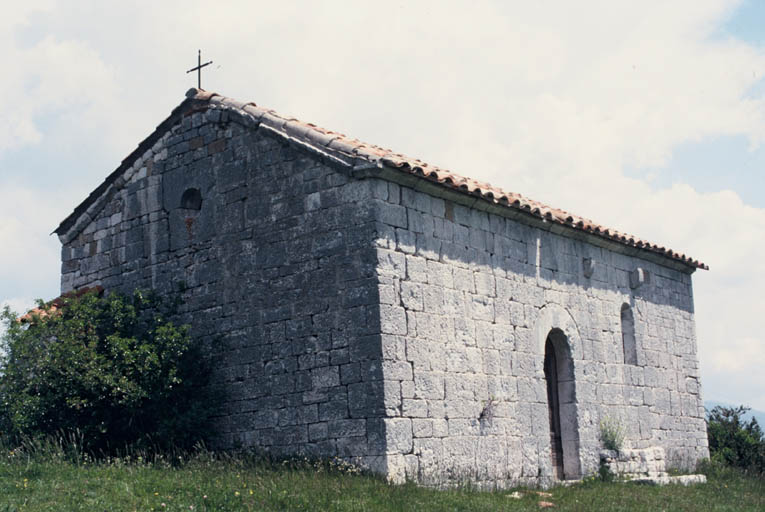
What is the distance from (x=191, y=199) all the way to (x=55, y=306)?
2456 millimetres

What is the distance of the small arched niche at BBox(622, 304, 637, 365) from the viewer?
15547 mm

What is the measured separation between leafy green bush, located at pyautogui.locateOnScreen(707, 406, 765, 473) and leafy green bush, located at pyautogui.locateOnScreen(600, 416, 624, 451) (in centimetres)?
444

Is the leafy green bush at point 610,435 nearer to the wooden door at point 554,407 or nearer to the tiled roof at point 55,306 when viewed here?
the wooden door at point 554,407

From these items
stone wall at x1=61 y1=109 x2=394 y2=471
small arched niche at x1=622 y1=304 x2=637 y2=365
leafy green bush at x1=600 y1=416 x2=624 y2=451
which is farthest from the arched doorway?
stone wall at x1=61 y1=109 x2=394 y2=471

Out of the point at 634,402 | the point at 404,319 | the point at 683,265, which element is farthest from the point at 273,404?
the point at 683,265

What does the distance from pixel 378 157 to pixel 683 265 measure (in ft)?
29.0

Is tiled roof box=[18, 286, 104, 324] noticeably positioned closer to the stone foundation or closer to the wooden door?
the wooden door

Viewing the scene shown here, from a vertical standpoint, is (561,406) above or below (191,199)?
below

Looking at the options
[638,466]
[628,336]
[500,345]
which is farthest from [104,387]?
[628,336]

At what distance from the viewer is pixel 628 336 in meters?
15.6

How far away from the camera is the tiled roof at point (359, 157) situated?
1120 centimetres

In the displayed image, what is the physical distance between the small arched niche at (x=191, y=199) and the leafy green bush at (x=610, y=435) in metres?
6.71

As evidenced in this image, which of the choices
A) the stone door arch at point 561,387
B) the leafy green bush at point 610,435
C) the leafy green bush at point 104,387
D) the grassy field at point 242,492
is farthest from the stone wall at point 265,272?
the leafy green bush at point 610,435

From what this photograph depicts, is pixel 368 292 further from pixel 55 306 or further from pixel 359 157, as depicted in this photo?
pixel 55 306
